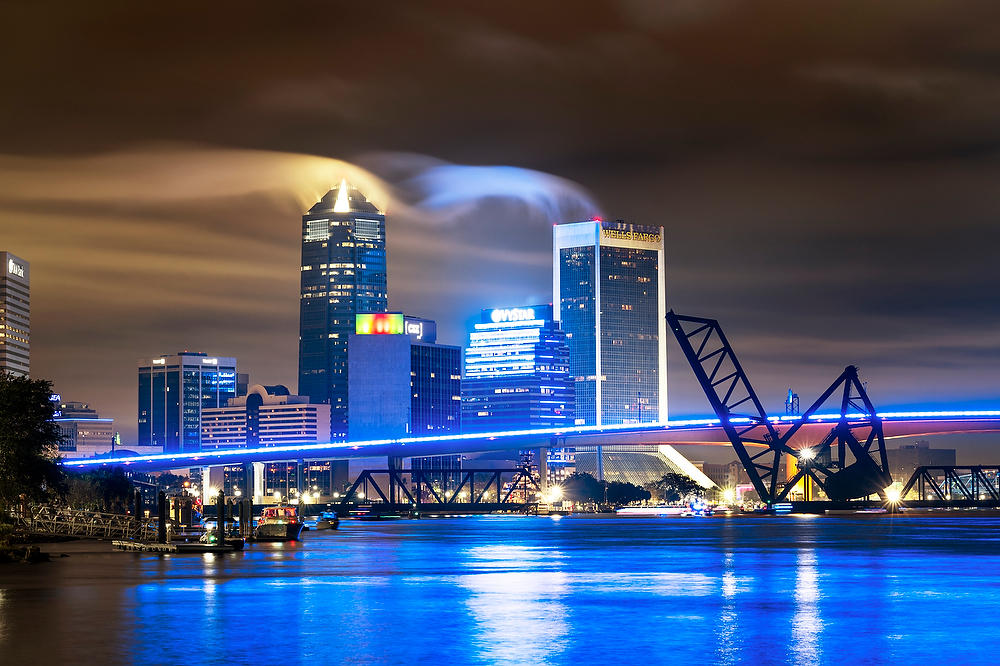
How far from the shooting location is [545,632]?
36.9m

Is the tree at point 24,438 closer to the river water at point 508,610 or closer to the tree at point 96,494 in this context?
the river water at point 508,610

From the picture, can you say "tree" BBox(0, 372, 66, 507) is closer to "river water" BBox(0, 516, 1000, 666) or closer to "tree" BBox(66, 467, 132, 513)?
"river water" BBox(0, 516, 1000, 666)

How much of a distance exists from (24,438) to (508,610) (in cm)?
4947

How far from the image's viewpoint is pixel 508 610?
142 ft

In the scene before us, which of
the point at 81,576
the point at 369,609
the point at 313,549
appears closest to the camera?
the point at 369,609

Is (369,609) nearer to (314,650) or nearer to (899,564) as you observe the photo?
(314,650)

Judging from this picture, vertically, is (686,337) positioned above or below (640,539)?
above

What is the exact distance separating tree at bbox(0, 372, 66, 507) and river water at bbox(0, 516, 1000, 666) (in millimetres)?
7759

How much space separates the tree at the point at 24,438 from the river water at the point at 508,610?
25.5ft

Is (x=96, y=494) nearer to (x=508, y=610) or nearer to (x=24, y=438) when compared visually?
(x=24, y=438)

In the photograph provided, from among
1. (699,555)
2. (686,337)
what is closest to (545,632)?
(699,555)

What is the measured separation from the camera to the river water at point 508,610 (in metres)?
33.2

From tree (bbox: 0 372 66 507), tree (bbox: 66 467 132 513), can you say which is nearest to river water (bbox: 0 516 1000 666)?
tree (bbox: 0 372 66 507)

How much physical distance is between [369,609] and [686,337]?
159m
